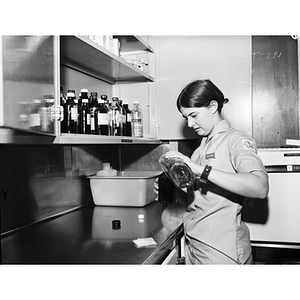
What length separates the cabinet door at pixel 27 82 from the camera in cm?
72

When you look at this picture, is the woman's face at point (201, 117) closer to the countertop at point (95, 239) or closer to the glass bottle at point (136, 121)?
the countertop at point (95, 239)

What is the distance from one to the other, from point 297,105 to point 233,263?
1.44m

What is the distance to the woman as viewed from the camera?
143 cm

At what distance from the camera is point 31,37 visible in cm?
89

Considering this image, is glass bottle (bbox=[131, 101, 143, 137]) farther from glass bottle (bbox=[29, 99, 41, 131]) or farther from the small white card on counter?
glass bottle (bbox=[29, 99, 41, 131])

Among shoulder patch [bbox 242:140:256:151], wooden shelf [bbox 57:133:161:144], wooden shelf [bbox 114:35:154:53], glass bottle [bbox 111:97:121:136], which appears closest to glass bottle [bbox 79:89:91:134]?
wooden shelf [bbox 57:133:161:144]

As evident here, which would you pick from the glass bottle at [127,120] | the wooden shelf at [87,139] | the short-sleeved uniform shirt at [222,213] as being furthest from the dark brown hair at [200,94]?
the glass bottle at [127,120]

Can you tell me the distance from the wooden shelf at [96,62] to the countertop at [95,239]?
0.82 meters

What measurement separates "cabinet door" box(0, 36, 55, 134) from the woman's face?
670 millimetres

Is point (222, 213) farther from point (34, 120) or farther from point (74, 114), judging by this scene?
point (34, 120)

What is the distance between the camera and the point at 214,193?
1485mm
